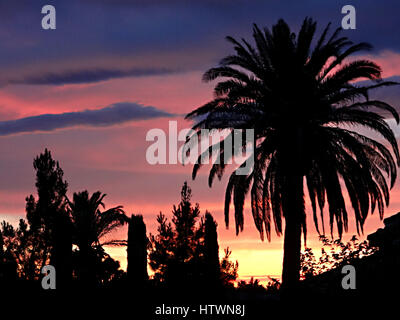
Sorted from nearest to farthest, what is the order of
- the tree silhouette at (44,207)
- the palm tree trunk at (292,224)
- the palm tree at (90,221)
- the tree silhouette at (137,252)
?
the tree silhouette at (137,252)
the palm tree trunk at (292,224)
the palm tree at (90,221)
the tree silhouette at (44,207)

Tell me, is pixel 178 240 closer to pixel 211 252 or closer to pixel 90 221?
pixel 90 221

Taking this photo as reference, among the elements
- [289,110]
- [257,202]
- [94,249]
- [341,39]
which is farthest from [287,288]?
[94,249]

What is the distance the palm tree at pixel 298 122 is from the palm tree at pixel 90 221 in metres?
16.8

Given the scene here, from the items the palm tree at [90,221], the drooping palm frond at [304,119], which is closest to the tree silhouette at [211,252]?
the drooping palm frond at [304,119]

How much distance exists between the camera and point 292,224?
29.5 m

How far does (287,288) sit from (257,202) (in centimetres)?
409

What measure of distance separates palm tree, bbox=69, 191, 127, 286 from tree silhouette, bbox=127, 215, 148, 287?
53.8 feet

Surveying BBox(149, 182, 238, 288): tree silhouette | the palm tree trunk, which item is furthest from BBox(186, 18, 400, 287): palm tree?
BBox(149, 182, 238, 288): tree silhouette

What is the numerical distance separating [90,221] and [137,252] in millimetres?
18613

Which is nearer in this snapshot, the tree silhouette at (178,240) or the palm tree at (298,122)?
the palm tree at (298,122)

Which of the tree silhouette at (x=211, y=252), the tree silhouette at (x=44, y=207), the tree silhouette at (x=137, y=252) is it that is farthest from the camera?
the tree silhouette at (x=44, y=207)

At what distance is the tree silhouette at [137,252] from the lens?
89.0ft

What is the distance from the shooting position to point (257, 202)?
30641 millimetres

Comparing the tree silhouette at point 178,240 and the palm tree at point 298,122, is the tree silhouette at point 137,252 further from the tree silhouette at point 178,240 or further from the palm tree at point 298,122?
the tree silhouette at point 178,240
